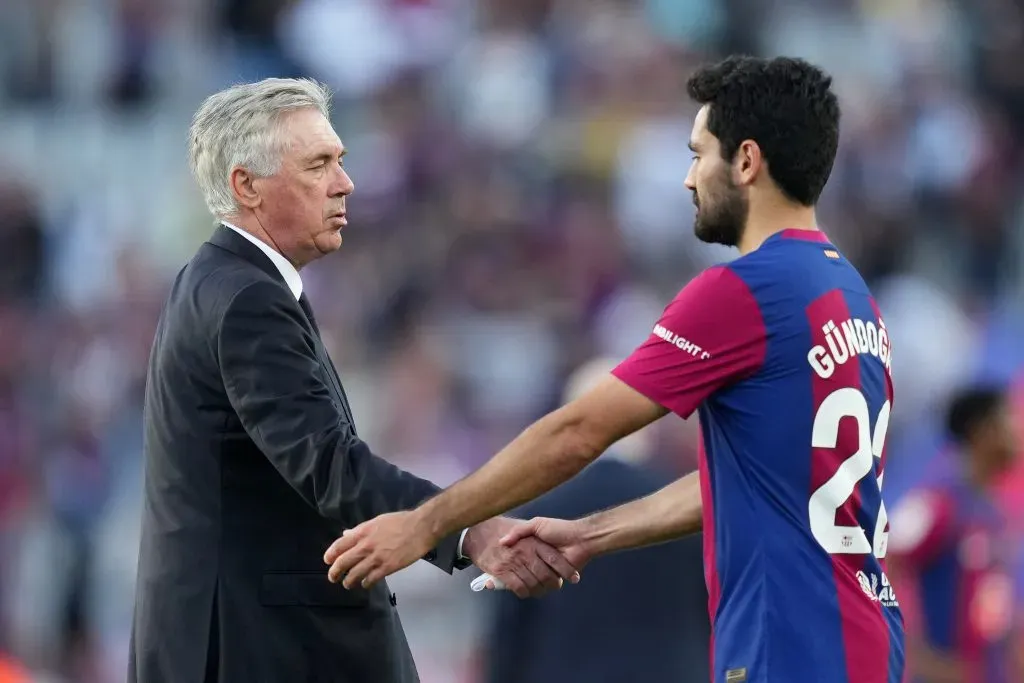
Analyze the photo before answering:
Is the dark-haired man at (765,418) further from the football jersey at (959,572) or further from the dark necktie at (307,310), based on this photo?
the football jersey at (959,572)

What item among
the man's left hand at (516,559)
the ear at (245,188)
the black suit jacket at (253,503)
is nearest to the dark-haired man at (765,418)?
the black suit jacket at (253,503)

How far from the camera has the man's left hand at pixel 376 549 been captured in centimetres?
428

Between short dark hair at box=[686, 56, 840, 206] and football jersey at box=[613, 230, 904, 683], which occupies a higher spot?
short dark hair at box=[686, 56, 840, 206]

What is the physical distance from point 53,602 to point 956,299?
5.78 m

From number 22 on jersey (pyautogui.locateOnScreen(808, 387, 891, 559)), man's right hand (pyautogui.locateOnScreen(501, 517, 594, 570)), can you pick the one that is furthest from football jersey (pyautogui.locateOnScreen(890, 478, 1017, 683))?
number 22 on jersey (pyautogui.locateOnScreen(808, 387, 891, 559))

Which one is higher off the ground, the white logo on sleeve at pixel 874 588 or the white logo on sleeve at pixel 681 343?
the white logo on sleeve at pixel 681 343

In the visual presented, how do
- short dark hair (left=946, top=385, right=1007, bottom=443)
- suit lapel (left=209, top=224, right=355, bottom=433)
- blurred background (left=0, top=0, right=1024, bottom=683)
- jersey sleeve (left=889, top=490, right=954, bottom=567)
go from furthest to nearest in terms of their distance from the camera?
1. blurred background (left=0, top=0, right=1024, bottom=683)
2. short dark hair (left=946, top=385, right=1007, bottom=443)
3. jersey sleeve (left=889, top=490, right=954, bottom=567)
4. suit lapel (left=209, top=224, right=355, bottom=433)

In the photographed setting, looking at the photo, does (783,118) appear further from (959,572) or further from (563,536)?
(959,572)

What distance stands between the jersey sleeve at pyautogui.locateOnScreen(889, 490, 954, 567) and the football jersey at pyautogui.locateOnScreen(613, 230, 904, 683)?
321 centimetres

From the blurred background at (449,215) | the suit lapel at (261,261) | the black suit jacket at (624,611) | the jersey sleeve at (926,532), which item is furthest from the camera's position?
the blurred background at (449,215)

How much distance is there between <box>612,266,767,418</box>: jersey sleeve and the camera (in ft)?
13.1

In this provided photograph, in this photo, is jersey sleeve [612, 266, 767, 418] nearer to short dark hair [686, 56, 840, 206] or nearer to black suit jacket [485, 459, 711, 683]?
short dark hair [686, 56, 840, 206]

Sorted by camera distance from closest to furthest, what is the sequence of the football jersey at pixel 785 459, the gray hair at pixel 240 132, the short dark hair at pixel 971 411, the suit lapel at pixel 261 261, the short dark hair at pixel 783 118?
the football jersey at pixel 785 459
the short dark hair at pixel 783 118
the suit lapel at pixel 261 261
the gray hair at pixel 240 132
the short dark hair at pixel 971 411

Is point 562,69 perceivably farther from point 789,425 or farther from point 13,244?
point 789,425
